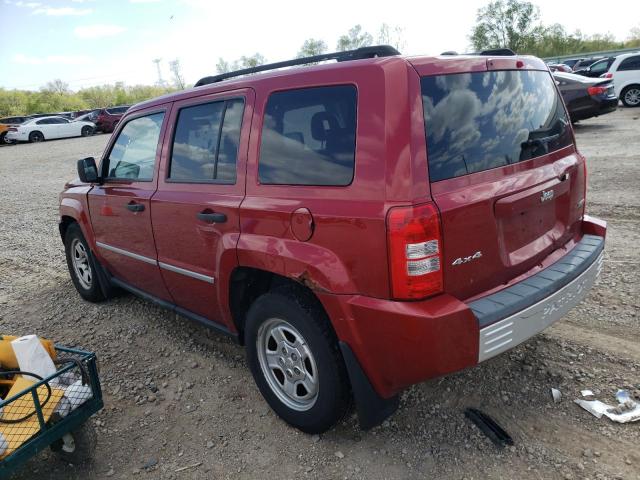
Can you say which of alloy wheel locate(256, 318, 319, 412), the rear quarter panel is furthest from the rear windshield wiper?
alloy wheel locate(256, 318, 319, 412)

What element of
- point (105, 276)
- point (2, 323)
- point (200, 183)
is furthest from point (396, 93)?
point (2, 323)

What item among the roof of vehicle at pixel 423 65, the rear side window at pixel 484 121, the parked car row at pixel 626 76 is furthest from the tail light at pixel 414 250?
the parked car row at pixel 626 76

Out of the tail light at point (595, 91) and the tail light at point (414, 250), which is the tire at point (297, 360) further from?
the tail light at point (595, 91)

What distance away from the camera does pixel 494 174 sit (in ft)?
7.91

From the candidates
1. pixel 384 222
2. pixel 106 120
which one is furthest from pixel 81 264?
pixel 106 120

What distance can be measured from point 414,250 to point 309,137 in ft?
2.68

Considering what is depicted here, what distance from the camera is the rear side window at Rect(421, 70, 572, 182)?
224 centimetres

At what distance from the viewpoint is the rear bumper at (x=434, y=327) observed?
2145 mm

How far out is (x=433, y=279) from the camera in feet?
7.13

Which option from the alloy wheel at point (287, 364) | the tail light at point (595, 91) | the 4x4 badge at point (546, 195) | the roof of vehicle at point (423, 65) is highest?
the roof of vehicle at point (423, 65)

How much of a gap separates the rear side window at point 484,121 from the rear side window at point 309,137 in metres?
0.37

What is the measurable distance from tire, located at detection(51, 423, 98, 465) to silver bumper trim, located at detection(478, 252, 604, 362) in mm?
2145

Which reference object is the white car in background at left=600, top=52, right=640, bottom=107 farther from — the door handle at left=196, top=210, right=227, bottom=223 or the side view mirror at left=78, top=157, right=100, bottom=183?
the door handle at left=196, top=210, right=227, bottom=223

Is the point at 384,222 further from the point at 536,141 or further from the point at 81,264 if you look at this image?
the point at 81,264
